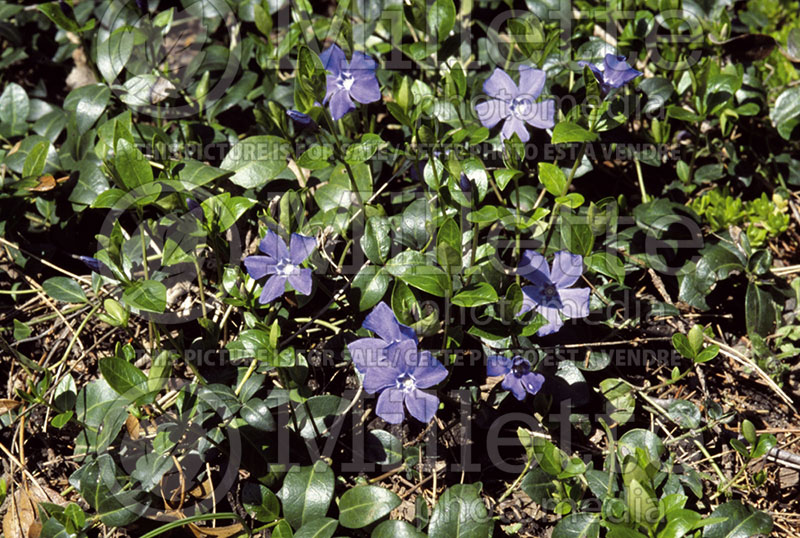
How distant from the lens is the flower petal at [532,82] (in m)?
3.02

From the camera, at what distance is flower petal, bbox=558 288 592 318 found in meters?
2.60

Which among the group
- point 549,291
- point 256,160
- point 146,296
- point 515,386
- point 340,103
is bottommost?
point 515,386

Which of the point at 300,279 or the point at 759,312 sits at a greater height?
the point at 300,279

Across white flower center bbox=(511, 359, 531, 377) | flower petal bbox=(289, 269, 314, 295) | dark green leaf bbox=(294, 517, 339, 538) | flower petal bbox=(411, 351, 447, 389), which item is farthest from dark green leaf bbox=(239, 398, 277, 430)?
white flower center bbox=(511, 359, 531, 377)

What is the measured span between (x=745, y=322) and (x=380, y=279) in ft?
5.19

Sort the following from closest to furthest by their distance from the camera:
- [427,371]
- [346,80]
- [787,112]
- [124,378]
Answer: [427,371]
[124,378]
[346,80]
[787,112]

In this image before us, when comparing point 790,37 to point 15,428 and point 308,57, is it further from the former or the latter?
point 15,428

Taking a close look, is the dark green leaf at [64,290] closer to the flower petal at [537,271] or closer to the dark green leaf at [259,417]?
the dark green leaf at [259,417]

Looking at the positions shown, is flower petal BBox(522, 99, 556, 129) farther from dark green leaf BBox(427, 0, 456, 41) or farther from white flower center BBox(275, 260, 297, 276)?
white flower center BBox(275, 260, 297, 276)

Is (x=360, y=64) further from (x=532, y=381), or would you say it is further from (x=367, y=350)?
(x=532, y=381)

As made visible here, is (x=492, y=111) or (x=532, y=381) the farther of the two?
(x=492, y=111)

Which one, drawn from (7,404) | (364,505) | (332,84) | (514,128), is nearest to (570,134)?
(514,128)

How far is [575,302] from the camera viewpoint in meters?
2.63

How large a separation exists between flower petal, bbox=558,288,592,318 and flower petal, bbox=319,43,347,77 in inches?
52.2
